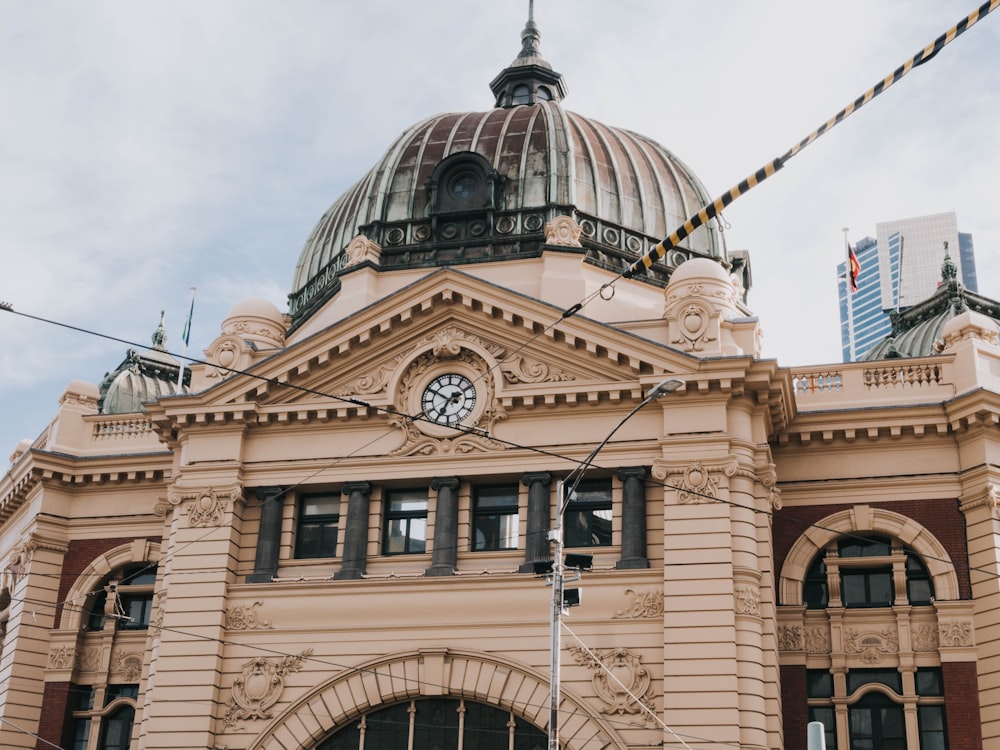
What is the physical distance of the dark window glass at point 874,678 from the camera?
1357 inches

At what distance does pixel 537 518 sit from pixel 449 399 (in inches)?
167

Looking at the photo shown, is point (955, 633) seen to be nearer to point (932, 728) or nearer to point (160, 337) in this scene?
point (932, 728)

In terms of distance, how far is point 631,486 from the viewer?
3412 cm

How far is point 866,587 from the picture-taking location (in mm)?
35750

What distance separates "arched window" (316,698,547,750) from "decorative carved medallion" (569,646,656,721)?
1890mm

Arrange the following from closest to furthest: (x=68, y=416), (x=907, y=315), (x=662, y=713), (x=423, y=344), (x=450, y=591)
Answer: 1. (x=662, y=713)
2. (x=450, y=591)
3. (x=423, y=344)
4. (x=68, y=416)
5. (x=907, y=315)

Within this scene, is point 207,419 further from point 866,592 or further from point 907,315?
point 907,315

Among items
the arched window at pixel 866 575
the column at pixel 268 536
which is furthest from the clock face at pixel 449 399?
the arched window at pixel 866 575

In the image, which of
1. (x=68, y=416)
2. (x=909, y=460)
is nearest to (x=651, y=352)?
(x=909, y=460)

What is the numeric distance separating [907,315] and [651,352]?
19090 millimetres

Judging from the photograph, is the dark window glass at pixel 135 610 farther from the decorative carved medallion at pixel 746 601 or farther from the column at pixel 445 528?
the decorative carved medallion at pixel 746 601

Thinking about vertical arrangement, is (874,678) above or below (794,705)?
above

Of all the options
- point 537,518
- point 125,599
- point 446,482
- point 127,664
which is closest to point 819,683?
point 537,518

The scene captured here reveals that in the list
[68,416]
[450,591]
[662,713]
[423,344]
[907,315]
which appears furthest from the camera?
[907,315]
